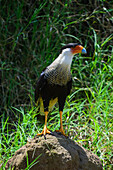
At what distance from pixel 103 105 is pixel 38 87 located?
43.1 inches

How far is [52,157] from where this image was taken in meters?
2.79

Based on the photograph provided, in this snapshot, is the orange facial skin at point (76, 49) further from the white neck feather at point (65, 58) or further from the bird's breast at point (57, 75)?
the bird's breast at point (57, 75)

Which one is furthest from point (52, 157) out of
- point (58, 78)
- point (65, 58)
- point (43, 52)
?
point (43, 52)

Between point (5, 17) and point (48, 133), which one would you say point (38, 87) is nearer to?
point (48, 133)

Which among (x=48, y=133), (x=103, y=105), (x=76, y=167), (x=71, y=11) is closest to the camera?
(x=76, y=167)

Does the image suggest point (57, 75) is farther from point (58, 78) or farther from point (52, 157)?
point (52, 157)

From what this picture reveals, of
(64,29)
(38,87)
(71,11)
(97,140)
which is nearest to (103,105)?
(97,140)

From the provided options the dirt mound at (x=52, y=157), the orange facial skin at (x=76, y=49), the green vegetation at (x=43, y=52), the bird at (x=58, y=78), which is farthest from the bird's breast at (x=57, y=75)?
the green vegetation at (x=43, y=52)

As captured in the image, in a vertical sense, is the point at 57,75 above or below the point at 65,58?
below

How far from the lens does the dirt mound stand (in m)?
2.77

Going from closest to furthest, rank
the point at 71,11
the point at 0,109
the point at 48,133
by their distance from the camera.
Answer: the point at 48,133 → the point at 0,109 → the point at 71,11

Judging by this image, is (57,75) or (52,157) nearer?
(52,157)

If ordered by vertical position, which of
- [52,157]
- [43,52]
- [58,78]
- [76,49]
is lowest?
[52,157]

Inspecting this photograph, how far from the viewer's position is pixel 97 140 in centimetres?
371
